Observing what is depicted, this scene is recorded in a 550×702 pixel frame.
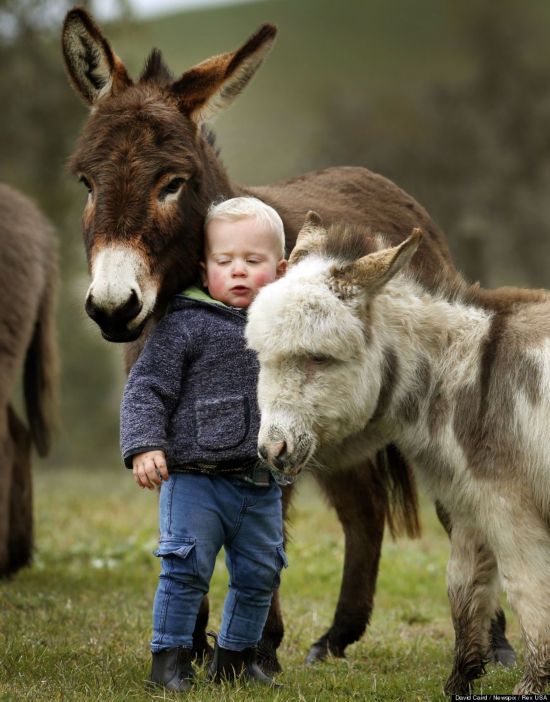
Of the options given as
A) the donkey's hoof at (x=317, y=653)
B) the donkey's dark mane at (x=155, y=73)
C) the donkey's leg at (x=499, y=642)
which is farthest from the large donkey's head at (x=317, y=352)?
the donkey's hoof at (x=317, y=653)

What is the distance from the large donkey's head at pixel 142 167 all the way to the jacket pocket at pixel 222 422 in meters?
0.45

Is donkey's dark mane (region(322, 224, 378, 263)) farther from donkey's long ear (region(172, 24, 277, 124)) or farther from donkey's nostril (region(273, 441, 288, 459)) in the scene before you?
donkey's long ear (region(172, 24, 277, 124))

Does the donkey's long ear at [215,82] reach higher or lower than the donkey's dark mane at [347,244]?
higher

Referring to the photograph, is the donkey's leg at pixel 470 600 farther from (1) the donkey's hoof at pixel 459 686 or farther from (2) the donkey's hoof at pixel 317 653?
(2) the donkey's hoof at pixel 317 653

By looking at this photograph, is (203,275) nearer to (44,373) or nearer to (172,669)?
(172,669)

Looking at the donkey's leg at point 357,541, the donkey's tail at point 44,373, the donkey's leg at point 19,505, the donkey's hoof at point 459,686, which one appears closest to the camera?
the donkey's hoof at point 459,686

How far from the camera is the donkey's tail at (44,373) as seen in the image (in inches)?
321

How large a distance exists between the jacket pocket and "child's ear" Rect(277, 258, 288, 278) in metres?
0.57

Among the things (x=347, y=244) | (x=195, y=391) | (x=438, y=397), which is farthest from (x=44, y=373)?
(x=438, y=397)

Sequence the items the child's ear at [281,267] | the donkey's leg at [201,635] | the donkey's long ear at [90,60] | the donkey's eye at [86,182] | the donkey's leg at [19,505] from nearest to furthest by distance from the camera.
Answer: the child's ear at [281,267] → the donkey's eye at [86,182] → the donkey's long ear at [90,60] → the donkey's leg at [201,635] → the donkey's leg at [19,505]

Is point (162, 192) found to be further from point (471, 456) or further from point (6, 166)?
point (6, 166)

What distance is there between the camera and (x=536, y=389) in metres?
3.90

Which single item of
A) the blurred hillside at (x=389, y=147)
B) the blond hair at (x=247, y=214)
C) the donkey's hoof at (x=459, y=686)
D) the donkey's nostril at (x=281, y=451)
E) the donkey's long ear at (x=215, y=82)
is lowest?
the donkey's hoof at (x=459, y=686)

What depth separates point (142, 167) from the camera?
4.36 metres
